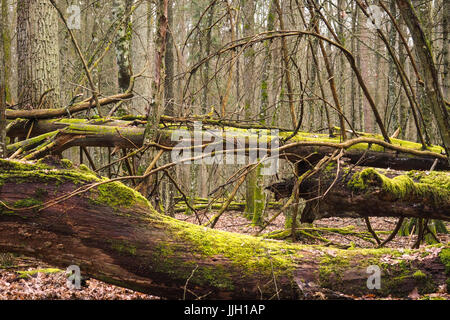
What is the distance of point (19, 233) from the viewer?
3.33 meters

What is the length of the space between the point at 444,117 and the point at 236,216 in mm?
10508

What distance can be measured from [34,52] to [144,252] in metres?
4.91

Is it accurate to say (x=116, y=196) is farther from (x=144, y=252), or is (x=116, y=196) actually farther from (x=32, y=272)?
(x=32, y=272)

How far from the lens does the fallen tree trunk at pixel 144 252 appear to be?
11.0 ft

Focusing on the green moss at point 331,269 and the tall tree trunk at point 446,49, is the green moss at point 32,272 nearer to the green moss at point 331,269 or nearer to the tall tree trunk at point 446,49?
the green moss at point 331,269

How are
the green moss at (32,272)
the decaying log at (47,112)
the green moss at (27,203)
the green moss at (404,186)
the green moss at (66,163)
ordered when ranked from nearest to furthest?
the green moss at (27,203), the green moss at (66,163), the green moss at (404,186), the green moss at (32,272), the decaying log at (47,112)

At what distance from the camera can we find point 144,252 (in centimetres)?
343

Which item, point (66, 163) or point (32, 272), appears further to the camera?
point (32, 272)

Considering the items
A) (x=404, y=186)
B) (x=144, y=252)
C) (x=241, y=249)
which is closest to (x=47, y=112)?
(x=144, y=252)

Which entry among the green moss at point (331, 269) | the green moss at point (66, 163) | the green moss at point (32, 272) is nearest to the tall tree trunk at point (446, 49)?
the green moss at point (331, 269)

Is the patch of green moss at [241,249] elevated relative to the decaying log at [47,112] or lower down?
lower down

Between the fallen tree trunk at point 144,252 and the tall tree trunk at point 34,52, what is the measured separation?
3489 millimetres
